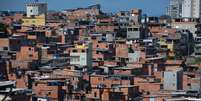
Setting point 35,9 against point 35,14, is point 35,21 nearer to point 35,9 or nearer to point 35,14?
point 35,14

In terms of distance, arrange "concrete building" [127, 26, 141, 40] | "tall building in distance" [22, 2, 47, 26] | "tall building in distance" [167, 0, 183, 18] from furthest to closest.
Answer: "tall building in distance" [167, 0, 183, 18]
"tall building in distance" [22, 2, 47, 26]
"concrete building" [127, 26, 141, 40]

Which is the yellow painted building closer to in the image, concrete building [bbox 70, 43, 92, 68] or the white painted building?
the white painted building

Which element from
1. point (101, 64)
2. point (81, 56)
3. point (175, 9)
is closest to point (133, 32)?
point (101, 64)

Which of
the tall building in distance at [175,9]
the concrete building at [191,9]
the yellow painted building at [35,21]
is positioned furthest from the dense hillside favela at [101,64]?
the tall building in distance at [175,9]

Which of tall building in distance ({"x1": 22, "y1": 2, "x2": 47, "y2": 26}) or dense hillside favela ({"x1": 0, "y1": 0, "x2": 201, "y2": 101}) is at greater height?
tall building in distance ({"x1": 22, "y1": 2, "x2": 47, "y2": 26})

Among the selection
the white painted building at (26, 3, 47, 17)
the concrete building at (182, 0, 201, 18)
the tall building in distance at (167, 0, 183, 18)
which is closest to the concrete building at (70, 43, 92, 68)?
the white painted building at (26, 3, 47, 17)

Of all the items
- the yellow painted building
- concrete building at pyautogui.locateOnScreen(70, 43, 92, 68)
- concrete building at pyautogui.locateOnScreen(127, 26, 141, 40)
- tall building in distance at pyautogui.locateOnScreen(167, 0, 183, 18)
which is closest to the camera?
concrete building at pyautogui.locateOnScreen(70, 43, 92, 68)

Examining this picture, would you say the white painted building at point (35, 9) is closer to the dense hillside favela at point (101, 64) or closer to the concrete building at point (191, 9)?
the dense hillside favela at point (101, 64)
